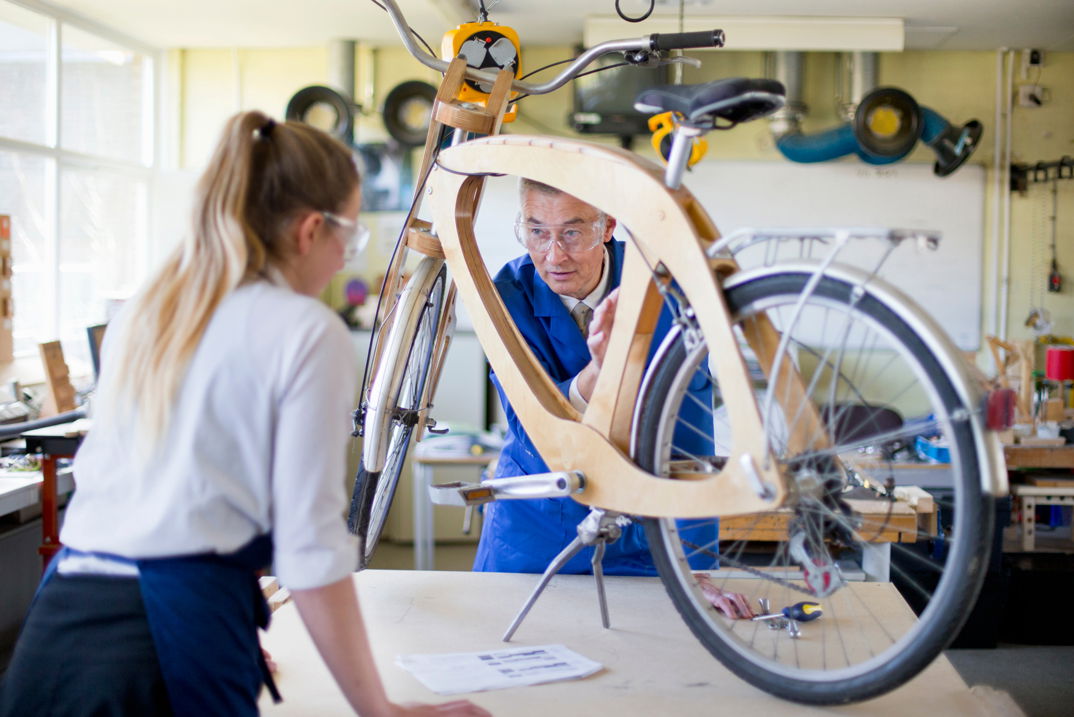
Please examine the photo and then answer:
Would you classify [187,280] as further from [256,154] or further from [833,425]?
[833,425]

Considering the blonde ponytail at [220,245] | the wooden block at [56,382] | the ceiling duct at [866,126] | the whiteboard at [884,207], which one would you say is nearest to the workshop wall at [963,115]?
the whiteboard at [884,207]

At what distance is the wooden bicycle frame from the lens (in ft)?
4.26

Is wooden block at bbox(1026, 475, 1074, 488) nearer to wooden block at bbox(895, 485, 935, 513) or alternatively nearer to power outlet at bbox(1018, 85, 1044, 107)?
wooden block at bbox(895, 485, 935, 513)

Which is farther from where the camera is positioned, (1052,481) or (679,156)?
(1052,481)

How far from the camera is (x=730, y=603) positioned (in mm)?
1722

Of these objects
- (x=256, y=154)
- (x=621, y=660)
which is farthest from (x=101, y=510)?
(x=621, y=660)

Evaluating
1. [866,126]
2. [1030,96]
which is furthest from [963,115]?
[866,126]

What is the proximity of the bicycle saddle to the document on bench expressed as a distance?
2.69 ft

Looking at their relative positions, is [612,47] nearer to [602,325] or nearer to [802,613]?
[602,325]

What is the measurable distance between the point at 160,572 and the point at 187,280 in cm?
33

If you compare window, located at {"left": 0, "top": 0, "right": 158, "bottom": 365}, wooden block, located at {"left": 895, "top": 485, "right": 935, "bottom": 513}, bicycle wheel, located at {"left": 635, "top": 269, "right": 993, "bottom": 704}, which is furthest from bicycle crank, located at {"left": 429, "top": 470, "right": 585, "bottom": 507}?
window, located at {"left": 0, "top": 0, "right": 158, "bottom": 365}

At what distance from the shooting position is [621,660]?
5.09 feet

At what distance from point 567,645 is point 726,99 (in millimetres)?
882

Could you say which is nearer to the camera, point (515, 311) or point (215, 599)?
point (215, 599)
